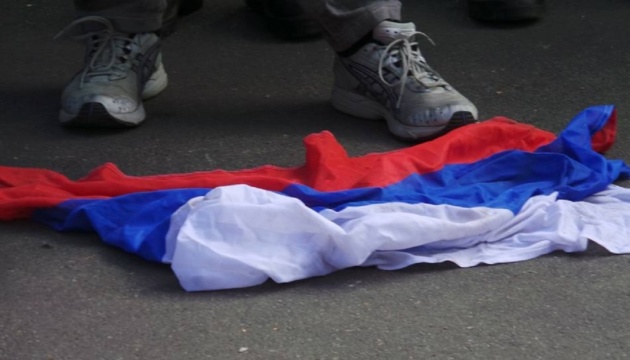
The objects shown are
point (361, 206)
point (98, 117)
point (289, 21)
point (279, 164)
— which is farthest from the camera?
point (289, 21)

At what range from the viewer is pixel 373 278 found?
204 cm

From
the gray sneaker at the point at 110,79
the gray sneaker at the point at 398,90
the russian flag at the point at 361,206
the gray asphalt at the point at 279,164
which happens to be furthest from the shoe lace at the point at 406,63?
the gray sneaker at the point at 110,79

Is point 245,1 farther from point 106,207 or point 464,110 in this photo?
point 106,207

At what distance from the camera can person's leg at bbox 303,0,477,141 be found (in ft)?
8.91

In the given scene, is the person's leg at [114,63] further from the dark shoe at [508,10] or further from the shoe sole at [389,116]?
the dark shoe at [508,10]

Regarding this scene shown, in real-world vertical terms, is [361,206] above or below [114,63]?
above

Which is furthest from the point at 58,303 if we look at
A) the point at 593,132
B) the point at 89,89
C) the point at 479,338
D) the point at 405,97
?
the point at 593,132

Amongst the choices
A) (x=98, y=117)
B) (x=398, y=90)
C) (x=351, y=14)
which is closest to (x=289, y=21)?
(x=351, y=14)

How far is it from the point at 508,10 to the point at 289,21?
27.7 inches

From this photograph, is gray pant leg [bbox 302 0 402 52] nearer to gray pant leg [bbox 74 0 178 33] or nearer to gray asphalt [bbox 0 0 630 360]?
gray asphalt [bbox 0 0 630 360]

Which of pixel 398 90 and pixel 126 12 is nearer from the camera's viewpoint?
pixel 398 90

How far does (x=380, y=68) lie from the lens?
110 inches

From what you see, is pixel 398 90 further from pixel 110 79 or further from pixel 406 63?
pixel 110 79

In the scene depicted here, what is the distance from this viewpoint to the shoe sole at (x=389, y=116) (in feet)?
8.75
